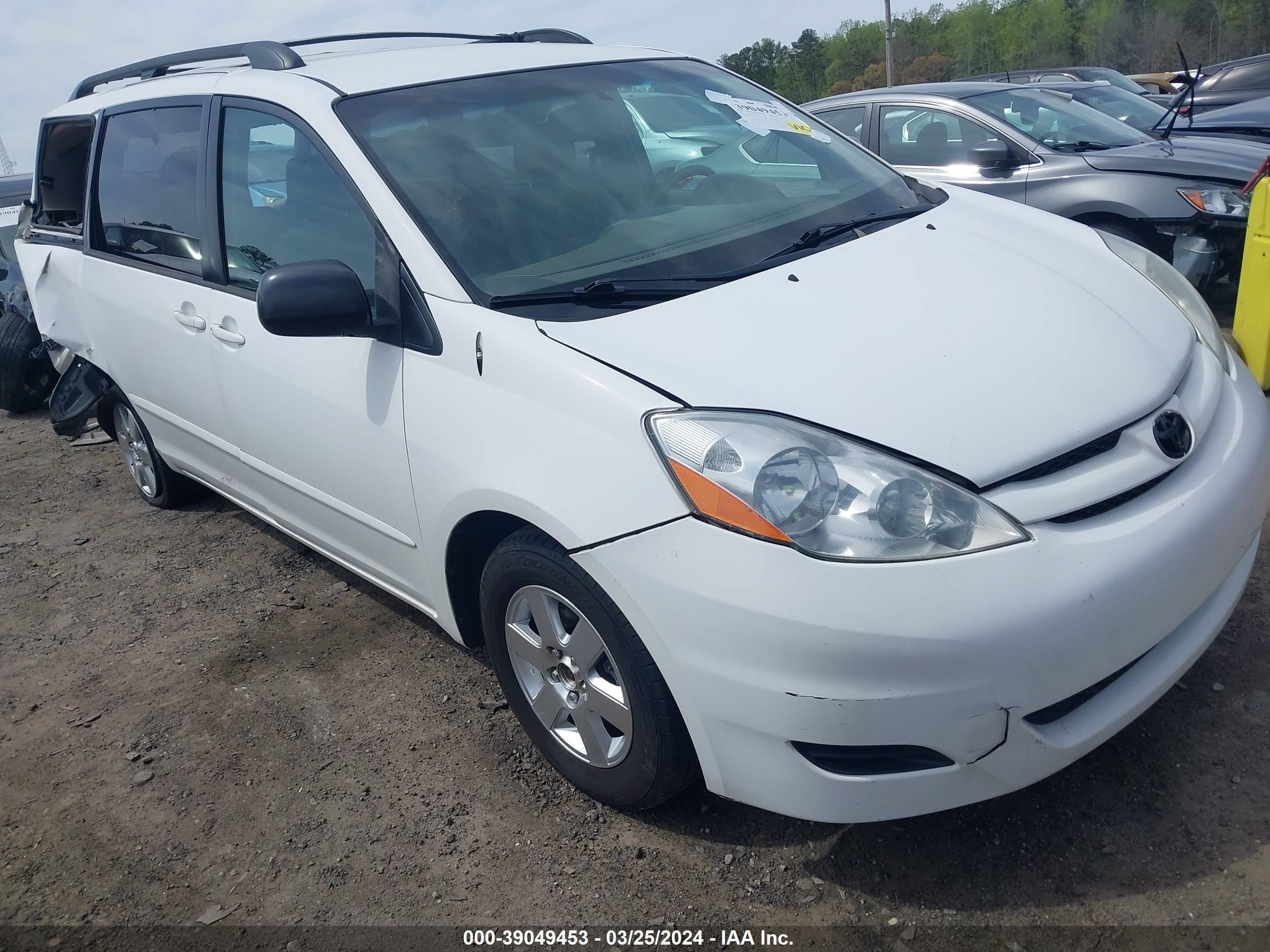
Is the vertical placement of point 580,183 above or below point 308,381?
above

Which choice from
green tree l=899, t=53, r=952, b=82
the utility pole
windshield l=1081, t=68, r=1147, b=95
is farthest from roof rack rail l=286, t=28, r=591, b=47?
green tree l=899, t=53, r=952, b=82

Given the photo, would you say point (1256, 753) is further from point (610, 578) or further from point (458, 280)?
point (458, 280)

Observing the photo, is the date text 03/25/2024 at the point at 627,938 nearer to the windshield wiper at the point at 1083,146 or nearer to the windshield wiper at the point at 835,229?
the windshield wiper at the point at 835,229

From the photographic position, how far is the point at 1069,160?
5895 mm

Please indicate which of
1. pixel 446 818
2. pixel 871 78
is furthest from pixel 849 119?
pixel 871 78

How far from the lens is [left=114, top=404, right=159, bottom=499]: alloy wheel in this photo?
4.55m

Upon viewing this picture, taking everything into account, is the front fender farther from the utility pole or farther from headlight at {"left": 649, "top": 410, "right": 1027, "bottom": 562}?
the utility pole

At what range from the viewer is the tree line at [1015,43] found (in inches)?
2042

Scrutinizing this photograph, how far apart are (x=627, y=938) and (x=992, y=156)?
209 inches

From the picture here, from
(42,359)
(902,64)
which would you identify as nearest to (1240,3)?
(902,64)

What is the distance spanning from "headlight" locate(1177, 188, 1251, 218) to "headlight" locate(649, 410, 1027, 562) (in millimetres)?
4488

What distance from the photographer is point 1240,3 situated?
5344 cm

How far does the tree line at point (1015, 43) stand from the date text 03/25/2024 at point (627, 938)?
45769mm

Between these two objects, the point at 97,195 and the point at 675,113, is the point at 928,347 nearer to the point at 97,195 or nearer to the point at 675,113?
the point at 675,113
